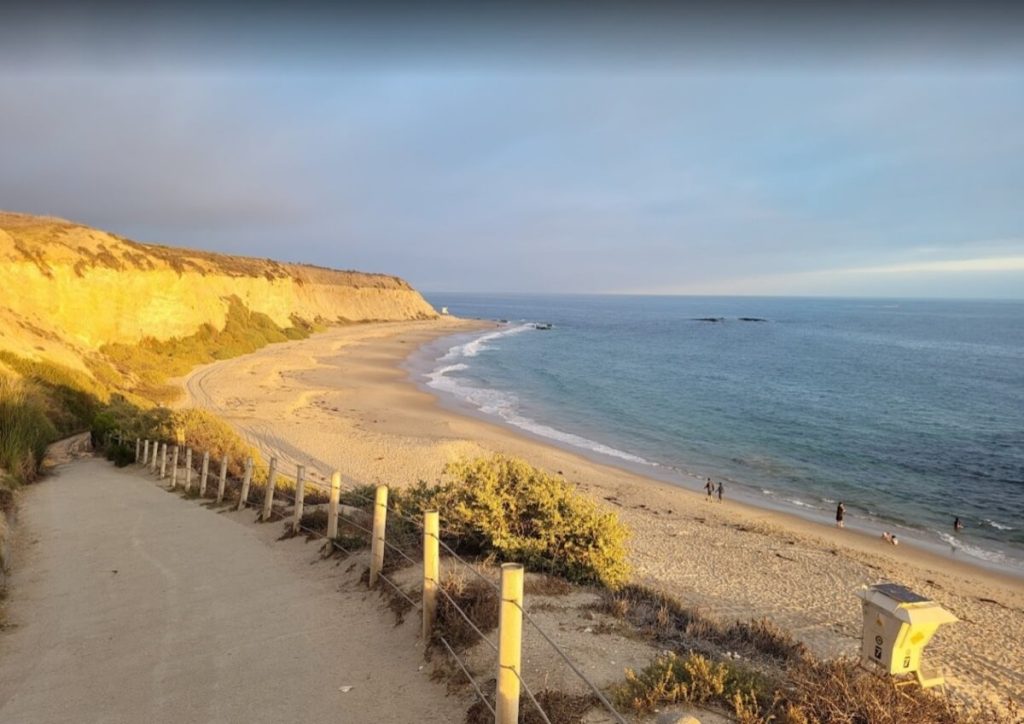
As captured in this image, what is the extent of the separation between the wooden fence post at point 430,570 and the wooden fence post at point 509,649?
1.83 meters

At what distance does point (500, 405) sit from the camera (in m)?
34.7

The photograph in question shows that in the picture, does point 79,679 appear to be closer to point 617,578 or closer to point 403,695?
point 403,695

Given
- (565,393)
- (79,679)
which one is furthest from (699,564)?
(565,393)

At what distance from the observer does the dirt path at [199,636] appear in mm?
5047

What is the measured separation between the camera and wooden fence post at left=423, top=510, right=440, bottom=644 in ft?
18.7

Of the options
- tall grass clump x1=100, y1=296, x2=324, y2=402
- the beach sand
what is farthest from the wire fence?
tall grass clump x1=100, y1=296, x2=324, y2=402

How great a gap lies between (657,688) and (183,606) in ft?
19.1

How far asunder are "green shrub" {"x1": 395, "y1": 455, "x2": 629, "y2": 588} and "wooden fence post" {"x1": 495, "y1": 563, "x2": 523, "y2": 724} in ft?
10.5

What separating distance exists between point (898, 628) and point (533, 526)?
4.34m

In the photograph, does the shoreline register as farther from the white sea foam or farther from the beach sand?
the white sea foam

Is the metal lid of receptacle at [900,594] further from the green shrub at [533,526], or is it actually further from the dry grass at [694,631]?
the green shrub at [533,526]

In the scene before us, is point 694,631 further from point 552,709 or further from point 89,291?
point 89,291

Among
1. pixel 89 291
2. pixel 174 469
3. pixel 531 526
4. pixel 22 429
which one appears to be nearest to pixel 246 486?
pixel 174 469

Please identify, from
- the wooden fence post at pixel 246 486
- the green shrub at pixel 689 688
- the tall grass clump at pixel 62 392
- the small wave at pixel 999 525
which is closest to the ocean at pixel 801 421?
the small wave at pixel 999 525
